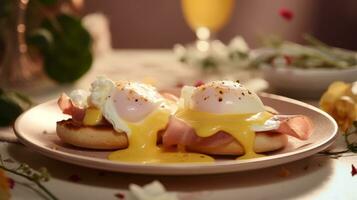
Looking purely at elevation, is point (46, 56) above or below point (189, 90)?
below

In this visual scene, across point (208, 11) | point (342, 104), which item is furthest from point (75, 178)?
point (208, 11)

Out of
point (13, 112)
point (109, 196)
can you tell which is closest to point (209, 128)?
point (109, 196)

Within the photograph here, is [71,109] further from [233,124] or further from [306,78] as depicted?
[306,78]

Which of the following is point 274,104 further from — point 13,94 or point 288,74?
point 13,94

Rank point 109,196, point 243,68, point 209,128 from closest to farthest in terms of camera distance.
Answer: point 109,196 < point 209,128 < point 243,68

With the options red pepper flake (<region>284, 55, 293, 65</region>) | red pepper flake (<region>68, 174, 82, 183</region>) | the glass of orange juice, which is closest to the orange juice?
the glass of orange juice

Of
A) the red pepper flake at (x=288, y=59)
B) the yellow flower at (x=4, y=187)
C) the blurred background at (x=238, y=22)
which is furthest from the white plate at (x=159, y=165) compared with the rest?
the blurred background at (x=238, y=22)
